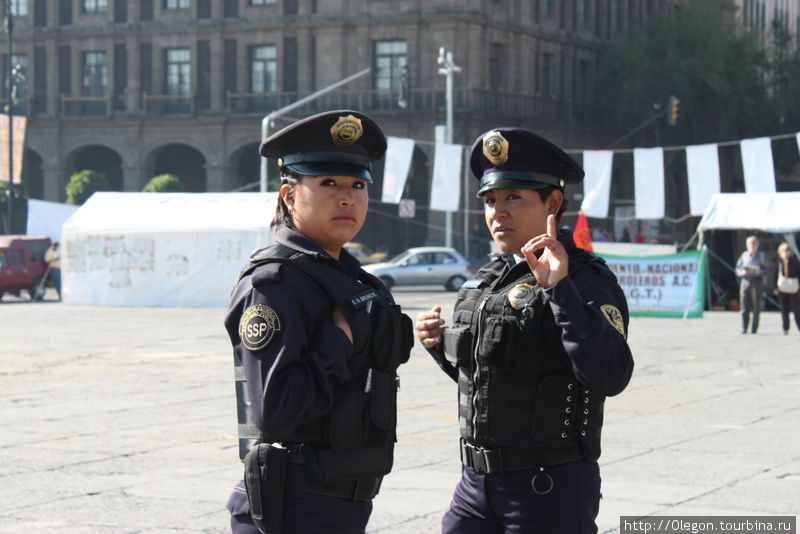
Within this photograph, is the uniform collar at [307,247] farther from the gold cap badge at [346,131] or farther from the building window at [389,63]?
the building window at [389,63]

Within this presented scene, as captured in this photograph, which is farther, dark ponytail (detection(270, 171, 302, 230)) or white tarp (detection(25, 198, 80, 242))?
white tarp (detection(25, 198, 80, 242))

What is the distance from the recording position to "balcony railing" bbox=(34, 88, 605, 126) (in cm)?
5100

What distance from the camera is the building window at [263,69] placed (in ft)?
178

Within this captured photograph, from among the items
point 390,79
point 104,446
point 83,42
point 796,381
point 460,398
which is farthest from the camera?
point 83,42

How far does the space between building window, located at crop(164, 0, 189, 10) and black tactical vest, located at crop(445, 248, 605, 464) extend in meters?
53.6

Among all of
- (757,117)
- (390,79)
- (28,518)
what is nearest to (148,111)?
(390,79)

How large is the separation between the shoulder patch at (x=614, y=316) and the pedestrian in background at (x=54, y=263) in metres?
31.1

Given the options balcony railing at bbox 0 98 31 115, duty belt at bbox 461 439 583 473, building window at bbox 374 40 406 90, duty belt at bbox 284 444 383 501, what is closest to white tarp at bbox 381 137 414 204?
building window at bbox 374 40 406 90

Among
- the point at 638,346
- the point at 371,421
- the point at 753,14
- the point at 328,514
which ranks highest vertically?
the point at 753,14

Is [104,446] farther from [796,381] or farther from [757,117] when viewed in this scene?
[757,117]

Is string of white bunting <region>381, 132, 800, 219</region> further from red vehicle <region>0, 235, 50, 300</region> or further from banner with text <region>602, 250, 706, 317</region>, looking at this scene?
red vehicle <region>0, 235, 50, 300</region>

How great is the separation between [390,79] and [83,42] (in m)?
14.5

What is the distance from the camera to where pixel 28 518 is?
7.05 meters

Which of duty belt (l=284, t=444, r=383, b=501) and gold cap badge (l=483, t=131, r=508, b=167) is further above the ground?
gold cap badge (l=483, t=131, r=508, b=167)
